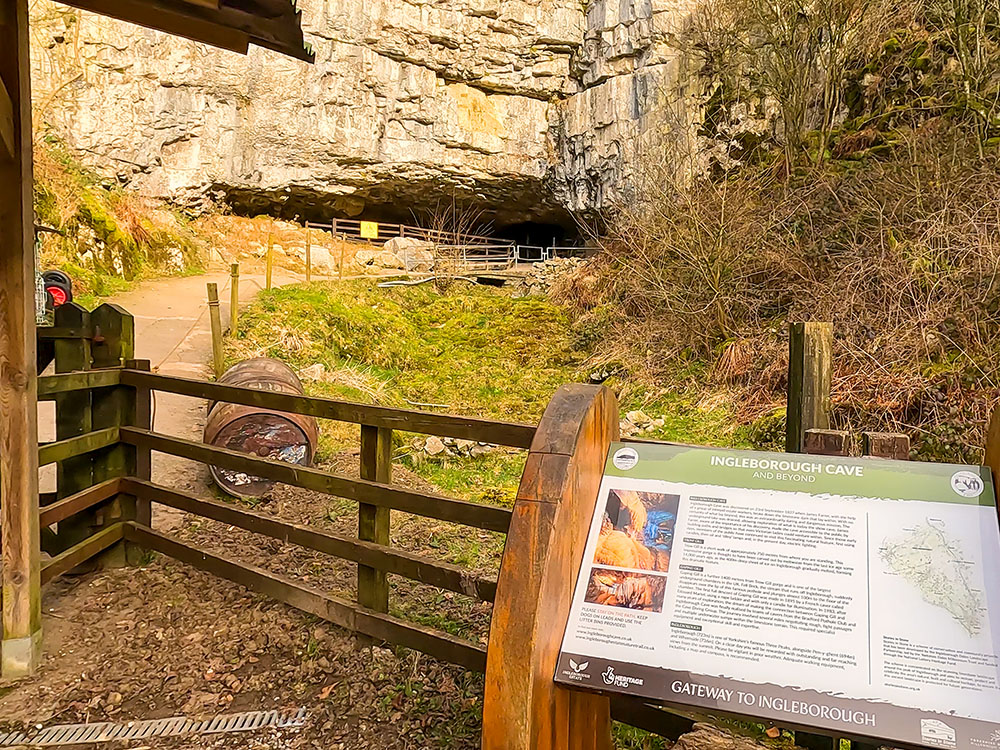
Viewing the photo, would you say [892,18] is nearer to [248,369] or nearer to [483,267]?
[248,369]

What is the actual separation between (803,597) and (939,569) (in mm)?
266

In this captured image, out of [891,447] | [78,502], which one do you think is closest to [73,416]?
[78,502]

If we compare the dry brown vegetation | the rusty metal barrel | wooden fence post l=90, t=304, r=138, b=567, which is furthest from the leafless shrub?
wooden fence post l=90, t=304, r=138, b=567

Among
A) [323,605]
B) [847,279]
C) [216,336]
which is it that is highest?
[847,279]

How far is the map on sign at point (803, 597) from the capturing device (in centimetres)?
113

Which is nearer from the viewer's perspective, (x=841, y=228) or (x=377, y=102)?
(x=841, y=228)

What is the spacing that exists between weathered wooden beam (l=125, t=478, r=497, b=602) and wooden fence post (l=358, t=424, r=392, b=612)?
10 centimetres

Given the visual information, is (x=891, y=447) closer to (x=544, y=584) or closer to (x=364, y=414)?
(x=544, y=584)

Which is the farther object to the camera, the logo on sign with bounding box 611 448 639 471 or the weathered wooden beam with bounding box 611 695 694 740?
the weathered wooden beam with bounding box 611 695 694 740

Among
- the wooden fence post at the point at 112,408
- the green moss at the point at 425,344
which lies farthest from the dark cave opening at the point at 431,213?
the wooden fence post at the point at 112,408

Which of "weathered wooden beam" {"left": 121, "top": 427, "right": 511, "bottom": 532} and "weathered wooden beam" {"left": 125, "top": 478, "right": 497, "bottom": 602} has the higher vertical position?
"weathered wooden beam" {"left": 121, "top": 427, "right": 511, "bottom": 532}

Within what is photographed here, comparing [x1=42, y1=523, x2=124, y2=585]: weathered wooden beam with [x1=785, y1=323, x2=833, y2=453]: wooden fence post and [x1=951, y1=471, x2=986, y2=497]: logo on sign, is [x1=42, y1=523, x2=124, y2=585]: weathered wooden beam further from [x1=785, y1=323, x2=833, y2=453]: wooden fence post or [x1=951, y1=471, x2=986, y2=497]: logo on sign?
[x1=951, y1=471, x2=986, y2=497]: logo on sign

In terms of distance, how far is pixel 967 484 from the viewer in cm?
133

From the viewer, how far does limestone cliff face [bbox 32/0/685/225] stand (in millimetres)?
18797
